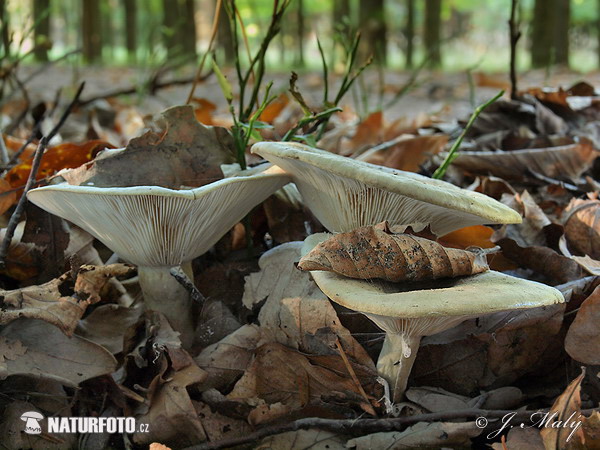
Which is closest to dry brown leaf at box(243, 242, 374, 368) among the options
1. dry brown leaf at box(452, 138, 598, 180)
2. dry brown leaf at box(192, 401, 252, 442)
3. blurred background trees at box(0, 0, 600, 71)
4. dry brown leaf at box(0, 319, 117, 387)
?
dry brown leaf at box(192, 401, 252, 442)

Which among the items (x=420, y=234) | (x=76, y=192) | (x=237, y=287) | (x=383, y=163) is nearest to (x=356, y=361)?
(x=420, y=234)

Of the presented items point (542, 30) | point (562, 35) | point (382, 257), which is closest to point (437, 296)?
point (382, 257)

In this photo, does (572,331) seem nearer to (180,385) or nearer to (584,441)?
(584,441)

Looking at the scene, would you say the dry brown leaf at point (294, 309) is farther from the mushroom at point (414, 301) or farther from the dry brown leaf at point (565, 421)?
the dry brown leaf at point (565, 421)

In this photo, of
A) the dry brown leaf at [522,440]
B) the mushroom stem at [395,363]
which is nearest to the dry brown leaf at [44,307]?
the mushroom stem at [395,363]

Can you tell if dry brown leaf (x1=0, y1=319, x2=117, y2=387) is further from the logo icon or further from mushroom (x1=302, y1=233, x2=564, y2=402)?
mushroom (x1=302, y1=233, x2=564, y2=402)

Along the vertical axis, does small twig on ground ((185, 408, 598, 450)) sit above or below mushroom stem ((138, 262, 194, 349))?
below

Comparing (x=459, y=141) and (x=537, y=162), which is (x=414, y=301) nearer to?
(x=459, y=141)
